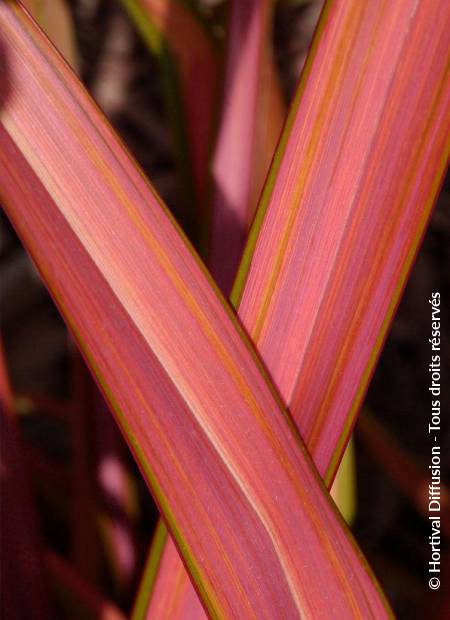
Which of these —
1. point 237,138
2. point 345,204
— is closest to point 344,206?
point 345,204

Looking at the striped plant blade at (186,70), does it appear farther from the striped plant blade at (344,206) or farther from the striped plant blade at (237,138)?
the striped plant blade at (344,206)

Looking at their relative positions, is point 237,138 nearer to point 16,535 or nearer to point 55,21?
point 55,21

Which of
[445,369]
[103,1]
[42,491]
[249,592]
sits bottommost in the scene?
[249,592]

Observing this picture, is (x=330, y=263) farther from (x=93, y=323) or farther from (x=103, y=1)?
(x=103, y=1)

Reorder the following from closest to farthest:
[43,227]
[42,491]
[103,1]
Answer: [43,227] → [42,491] → [103,1]

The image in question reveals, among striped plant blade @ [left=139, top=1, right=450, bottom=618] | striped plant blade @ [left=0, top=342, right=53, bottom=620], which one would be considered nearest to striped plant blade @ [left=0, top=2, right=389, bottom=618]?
striped plant blade @ [left=139, top=1, right=450, bottom=618]

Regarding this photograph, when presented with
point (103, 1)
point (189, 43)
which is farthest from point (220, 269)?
point (103, 1)

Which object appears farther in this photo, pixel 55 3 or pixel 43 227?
pixel 55 3

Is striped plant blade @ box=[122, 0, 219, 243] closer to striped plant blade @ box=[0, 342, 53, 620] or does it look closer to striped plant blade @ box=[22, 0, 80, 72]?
striped plant blade @ box=[22, 0, 80, 72]
